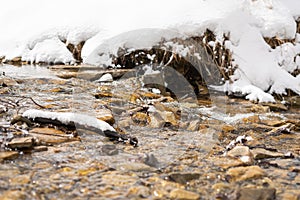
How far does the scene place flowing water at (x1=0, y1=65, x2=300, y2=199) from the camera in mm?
1430

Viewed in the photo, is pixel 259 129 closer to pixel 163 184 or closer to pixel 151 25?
pixel 163 184

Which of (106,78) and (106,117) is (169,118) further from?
(106,78)

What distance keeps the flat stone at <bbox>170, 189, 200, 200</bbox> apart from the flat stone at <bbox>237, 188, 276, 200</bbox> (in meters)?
0.21

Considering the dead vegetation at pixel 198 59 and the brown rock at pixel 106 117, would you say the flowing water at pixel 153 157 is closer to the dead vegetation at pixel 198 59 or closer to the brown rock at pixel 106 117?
the brown rock at pixel 106 117

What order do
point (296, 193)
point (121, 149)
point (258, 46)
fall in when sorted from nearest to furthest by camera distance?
point (296, 193) < point (121, 149) < point (258, 46)

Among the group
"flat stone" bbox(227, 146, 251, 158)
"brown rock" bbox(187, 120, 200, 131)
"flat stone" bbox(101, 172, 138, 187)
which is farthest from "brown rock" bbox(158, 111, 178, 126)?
"flat stone" bbox(101, 172, 138, 187)

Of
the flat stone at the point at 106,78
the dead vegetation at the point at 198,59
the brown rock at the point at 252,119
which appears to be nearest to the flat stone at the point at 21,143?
the brown rock at the point at 252,119

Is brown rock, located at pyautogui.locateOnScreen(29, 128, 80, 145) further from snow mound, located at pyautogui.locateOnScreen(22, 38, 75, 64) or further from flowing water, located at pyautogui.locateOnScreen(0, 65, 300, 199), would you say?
snow mound, located at pyautogui.locateOnScreen(22, 38, 75, 64)

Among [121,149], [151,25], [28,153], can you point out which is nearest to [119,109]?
[121,149]

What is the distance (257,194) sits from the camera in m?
1.40

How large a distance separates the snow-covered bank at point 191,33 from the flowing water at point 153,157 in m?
1.23

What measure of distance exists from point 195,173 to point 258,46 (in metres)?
3.68

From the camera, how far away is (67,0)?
27.8 feet

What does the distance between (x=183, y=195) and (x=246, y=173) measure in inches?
17.9
